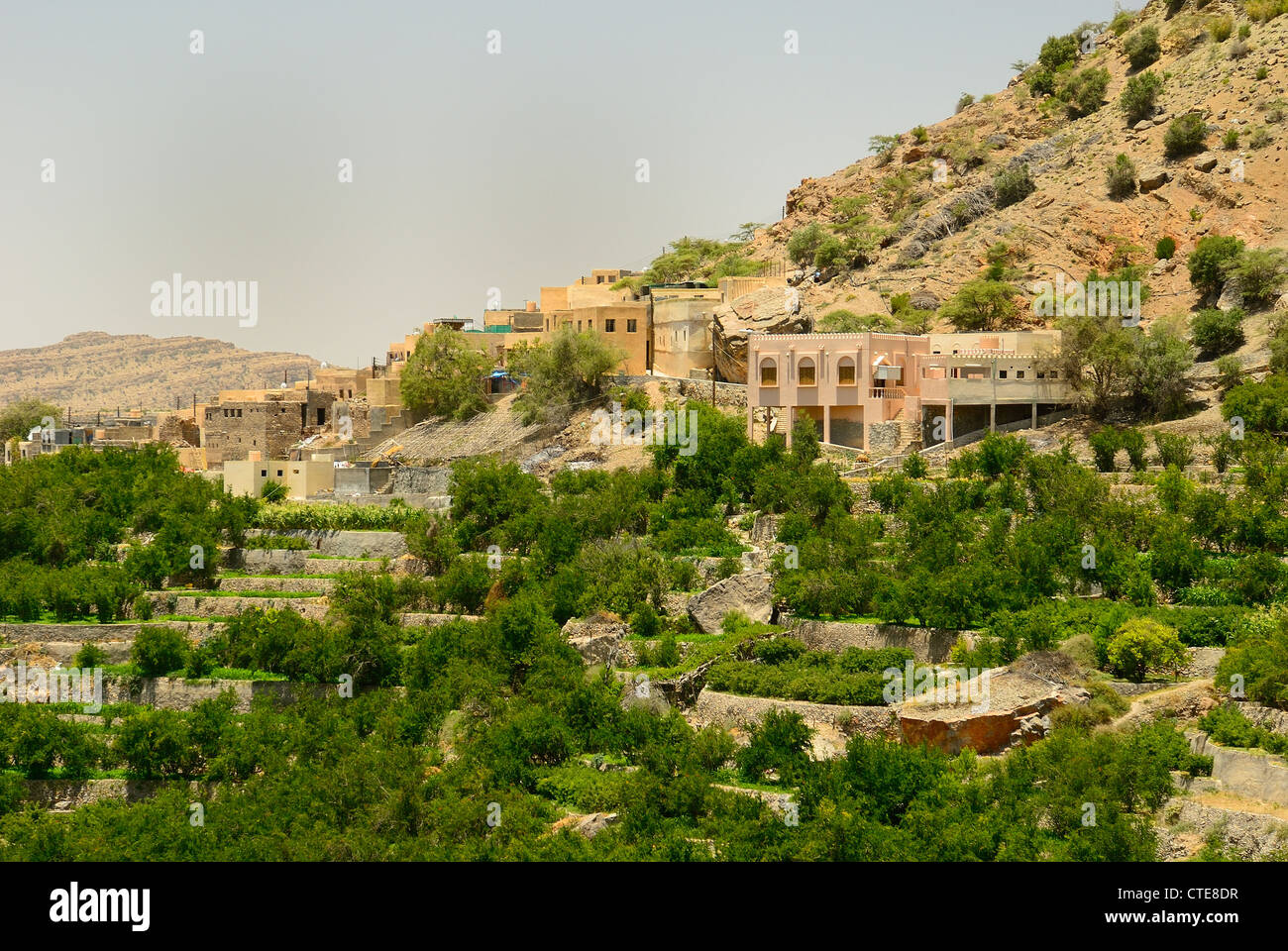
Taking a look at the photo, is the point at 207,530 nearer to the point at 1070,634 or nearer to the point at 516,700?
the point at 516,700

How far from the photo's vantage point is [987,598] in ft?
94.6

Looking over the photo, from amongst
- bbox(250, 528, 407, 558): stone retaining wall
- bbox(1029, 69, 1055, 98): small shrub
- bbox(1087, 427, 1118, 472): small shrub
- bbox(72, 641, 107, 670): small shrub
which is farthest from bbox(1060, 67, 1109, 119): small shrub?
bbox(72, 641, 107, 670): small shrub

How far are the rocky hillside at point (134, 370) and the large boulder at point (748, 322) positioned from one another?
102 meters

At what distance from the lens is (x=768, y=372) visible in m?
42.8

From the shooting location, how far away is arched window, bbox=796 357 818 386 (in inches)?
1655

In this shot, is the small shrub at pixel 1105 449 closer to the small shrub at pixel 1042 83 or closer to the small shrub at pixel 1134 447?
the small shrub at pixel 1134 447

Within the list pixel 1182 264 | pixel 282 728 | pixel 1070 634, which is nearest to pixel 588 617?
pixel 282 728

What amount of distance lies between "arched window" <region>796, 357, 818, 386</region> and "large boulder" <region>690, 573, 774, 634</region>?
11451mm

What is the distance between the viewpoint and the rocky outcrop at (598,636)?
99.8 feet

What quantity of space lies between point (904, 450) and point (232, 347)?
466ft

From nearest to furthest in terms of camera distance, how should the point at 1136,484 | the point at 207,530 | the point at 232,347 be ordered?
the point at 1136,484, the point at 207,530, the point at 232,347

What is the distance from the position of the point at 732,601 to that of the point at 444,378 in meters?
22.3

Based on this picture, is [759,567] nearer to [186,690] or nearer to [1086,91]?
[186,690]

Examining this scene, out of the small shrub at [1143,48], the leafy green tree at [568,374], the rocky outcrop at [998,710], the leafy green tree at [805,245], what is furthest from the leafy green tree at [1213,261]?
the rocky outcrop at [998,710]
